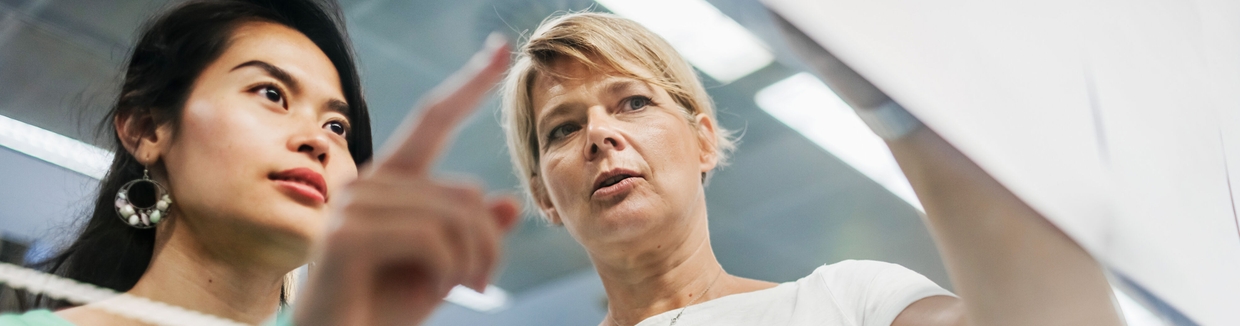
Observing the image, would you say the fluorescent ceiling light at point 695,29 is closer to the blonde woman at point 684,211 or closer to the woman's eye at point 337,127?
the blonde woman at point 684,211

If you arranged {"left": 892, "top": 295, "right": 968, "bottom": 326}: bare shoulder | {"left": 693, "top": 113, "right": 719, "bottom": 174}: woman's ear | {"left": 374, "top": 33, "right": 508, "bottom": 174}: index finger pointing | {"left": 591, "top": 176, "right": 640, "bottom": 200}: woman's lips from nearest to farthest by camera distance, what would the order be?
1. {"left": 374, "top": 33, "right": 508, "bottom": 174}: index finger pointing
2. {"left": 892, "top": 295, "right": 968, "bottom": 326}: bare shoulder
3. {"left": 591, "top": 176, "right": 640, "bottom": 200}: woman's lips
4. {"left": 693, "top": 113, "right": 719, "bottom": 174}: woman's ear

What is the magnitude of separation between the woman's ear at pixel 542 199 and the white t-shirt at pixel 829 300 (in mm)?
102

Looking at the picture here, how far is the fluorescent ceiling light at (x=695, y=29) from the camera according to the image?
632 mm

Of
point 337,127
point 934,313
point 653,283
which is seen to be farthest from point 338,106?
point 934,313

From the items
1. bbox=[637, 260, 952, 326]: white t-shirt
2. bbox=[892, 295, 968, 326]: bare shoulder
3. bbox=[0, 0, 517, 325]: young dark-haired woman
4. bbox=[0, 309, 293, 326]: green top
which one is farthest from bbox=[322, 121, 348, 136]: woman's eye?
bbox=[892, 295, 968, 326]: bare shoulder

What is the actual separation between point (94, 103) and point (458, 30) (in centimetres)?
26

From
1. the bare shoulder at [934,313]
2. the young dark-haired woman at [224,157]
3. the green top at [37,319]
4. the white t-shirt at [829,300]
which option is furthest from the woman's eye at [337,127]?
the bare shoulder at [934,313]

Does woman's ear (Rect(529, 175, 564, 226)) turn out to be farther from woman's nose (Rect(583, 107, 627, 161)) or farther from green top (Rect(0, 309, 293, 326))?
green top (Rect(0, 309, 293, 326))

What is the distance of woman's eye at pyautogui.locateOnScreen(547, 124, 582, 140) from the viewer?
20.4 inches

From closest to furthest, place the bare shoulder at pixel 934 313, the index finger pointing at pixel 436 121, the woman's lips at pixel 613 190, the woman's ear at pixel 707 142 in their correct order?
the index finger pointing at pixel 436 121 → the bare shoulder at pixel 934 313 → the woman's lips at pixel 613 190 → the woman's ear at pixel 707 142

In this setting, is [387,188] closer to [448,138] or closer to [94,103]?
[448,138]

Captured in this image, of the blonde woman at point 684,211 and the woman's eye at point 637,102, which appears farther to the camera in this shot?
the woman's eye at point 637,102

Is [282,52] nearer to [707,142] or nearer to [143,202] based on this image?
[143,202]

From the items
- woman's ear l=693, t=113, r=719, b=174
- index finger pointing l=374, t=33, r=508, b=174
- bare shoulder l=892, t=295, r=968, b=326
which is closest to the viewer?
index finger pointing l=374, t=33, r=508, b=174
